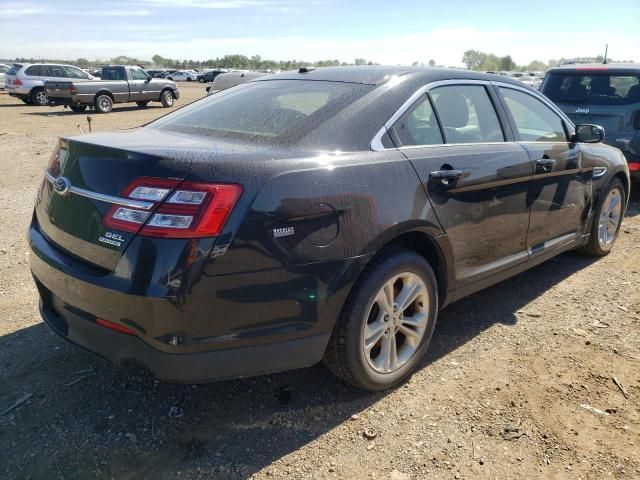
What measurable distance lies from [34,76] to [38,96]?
2.64 feet

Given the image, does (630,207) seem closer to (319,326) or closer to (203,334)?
(319,326)

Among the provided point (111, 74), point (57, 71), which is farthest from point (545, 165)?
point (57, 71)

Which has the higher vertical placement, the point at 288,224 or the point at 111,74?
the point at 111,74

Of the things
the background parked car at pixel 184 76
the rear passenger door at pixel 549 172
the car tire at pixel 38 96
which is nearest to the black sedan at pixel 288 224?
the rear passenger door at pixel 549 172

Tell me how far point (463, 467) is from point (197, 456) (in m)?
1.16

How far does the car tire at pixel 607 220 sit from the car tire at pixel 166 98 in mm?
20723

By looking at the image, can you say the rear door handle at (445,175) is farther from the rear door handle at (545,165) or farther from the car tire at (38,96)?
the car tire at (38,96)

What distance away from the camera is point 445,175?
2.93m

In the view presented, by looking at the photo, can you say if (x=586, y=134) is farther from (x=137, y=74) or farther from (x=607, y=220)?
(x=137, y=74)

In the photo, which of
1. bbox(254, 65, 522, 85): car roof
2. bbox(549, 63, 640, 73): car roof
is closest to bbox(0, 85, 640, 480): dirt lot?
bbox(254, 65, 522, 85): car roof

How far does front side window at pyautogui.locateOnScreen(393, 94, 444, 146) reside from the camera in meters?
2.88

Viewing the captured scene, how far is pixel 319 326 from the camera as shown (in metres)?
2.46

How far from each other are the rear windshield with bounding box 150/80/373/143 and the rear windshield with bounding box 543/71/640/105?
545 cm

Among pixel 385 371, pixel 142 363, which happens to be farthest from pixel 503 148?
pixel 142 363
